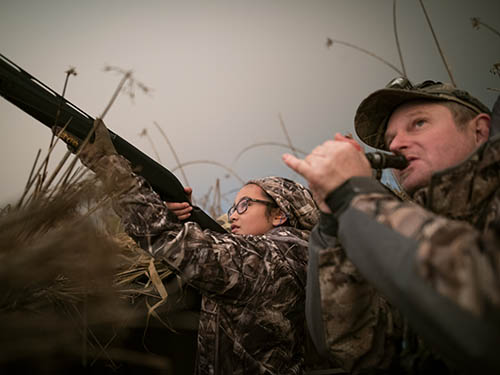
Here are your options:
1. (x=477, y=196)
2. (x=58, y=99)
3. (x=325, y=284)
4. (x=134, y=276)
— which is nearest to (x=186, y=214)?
(x=134, y=276)

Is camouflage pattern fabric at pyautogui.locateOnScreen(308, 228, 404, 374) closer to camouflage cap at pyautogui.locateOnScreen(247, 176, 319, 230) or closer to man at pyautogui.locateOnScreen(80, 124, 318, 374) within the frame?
man at pyautogui.locateOnScreen(80, 124, 318, 374)

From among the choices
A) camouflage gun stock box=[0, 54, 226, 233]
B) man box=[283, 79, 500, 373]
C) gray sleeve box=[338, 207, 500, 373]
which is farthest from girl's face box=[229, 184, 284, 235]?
gray sleeve box=[338, 207, 500, 373]

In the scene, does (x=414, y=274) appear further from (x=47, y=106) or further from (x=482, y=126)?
(x=47, y=106)

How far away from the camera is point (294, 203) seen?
273 cm

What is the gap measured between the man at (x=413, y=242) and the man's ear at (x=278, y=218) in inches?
41.2

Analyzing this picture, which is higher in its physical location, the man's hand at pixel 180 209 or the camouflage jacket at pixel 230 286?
the man's hand at pixel 180 209

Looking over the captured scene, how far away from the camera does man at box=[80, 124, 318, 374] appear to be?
197 cm

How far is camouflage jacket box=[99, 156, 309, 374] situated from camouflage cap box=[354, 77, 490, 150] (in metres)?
1.02

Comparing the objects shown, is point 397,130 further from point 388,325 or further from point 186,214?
point 186,214

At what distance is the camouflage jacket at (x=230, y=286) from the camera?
198 cm

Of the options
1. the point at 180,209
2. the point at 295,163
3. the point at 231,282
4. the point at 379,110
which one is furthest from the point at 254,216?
the point at 295,163

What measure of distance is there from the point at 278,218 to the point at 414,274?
2.02m

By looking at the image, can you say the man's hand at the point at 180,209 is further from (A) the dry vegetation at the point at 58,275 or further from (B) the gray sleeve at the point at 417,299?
(B) the gray sleeve at the point at 417,299

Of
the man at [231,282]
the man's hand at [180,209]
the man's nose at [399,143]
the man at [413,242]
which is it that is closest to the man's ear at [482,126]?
the man at [413,242]
